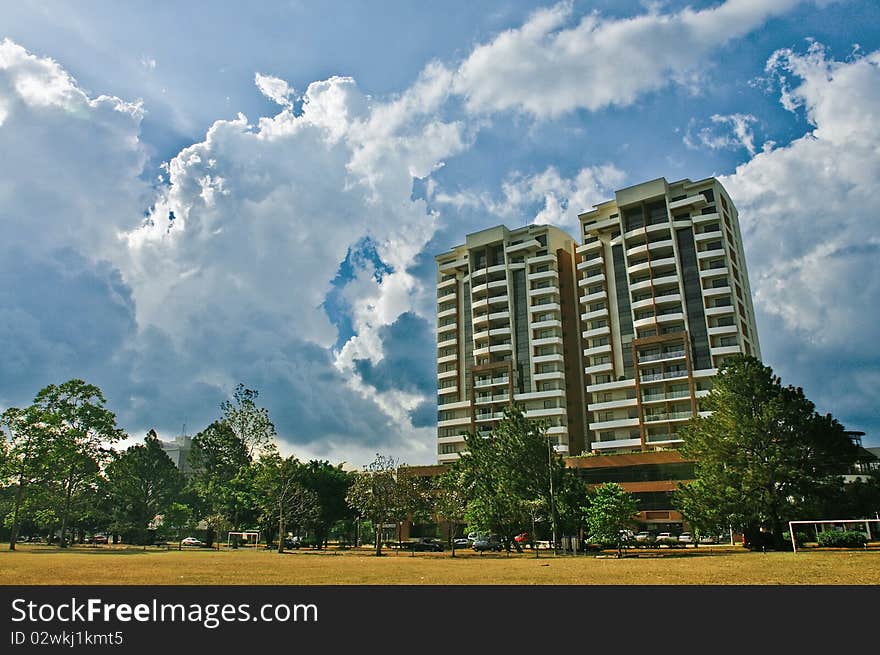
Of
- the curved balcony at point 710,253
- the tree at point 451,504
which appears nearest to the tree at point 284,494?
the tree at point 451,504

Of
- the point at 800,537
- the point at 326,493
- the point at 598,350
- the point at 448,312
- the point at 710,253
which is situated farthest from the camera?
the point at 448,312

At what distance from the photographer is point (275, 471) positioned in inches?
2655

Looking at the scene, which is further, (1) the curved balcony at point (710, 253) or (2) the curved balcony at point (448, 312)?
(2) the curved balcony at point (448, 312)

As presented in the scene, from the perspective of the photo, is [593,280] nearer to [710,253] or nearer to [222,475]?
[710,253]

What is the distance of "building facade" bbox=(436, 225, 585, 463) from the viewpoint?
96.2 m

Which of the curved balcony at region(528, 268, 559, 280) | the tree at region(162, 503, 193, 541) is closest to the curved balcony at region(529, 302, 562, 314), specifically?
the curved balcony at region(528, 268, 559, 280)

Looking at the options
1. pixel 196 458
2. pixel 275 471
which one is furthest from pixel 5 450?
pixel 196 458

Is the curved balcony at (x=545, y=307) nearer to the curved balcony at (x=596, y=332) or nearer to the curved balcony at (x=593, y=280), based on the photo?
the curved balcony at (x=593, y=280)

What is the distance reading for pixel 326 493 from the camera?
76.1m

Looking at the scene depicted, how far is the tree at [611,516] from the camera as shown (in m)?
48.1

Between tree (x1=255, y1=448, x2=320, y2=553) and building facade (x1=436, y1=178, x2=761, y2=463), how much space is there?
3300cm

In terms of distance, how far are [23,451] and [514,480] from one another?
45591mm

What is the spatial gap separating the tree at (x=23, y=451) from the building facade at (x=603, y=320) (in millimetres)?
55773

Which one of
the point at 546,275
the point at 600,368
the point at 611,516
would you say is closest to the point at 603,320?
the point at 600,368
